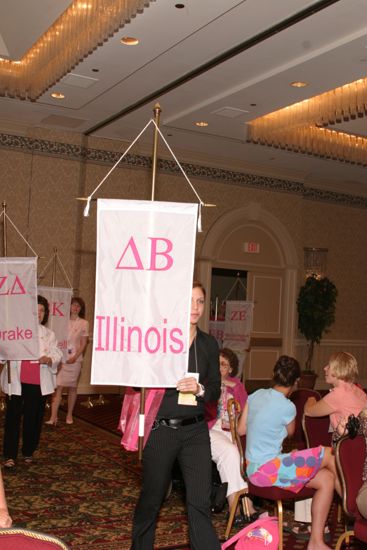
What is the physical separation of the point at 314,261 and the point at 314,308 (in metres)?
1.07

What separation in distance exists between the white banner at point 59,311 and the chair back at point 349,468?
16.3ft

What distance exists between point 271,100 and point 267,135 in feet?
4.23

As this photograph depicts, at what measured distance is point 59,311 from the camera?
8.12 m

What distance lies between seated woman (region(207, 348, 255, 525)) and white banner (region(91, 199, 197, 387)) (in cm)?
110

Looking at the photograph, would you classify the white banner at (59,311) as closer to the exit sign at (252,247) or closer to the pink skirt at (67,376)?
the pink skirt at (67,376)

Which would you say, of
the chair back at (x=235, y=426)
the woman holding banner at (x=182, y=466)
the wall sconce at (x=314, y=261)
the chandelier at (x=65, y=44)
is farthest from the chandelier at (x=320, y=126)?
the woman holding banner at (x=182, y=466)

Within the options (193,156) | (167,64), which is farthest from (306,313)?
(167,64)

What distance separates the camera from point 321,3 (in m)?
5.89

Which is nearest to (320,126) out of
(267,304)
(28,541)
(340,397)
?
(267,304)

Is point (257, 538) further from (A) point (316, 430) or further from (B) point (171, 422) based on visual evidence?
(A) point (316, 430)

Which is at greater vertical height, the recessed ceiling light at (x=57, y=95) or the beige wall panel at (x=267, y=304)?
the recessed ceiling light at (x=57, y=95)

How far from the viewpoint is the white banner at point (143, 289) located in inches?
122

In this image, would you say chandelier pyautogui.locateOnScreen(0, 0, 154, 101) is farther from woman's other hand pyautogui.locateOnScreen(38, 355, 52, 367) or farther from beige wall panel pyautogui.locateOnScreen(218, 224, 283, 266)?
beige wall panel pyautogui.locateOnScreen(218, 224, 283, 266)

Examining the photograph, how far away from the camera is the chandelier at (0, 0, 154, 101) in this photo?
6.22 metres
